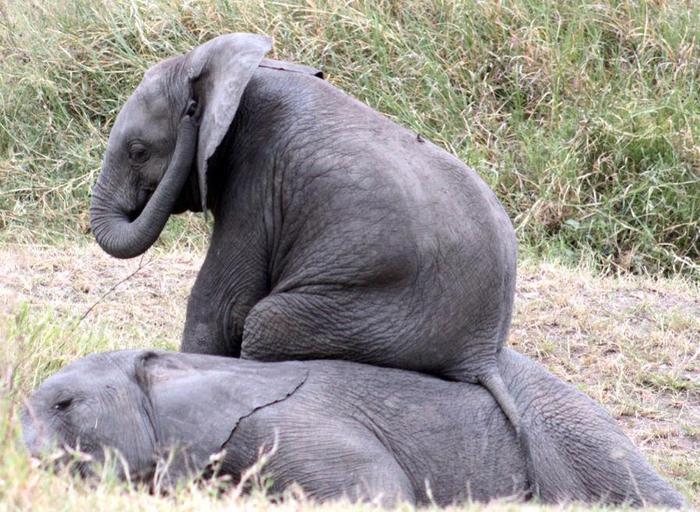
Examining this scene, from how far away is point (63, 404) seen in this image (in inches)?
161

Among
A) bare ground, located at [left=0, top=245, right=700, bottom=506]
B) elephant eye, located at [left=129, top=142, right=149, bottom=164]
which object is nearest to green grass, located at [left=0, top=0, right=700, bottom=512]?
bare ground, located at [left=0, top=245, right=700, bottom=506]

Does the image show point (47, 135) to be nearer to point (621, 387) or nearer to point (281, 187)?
point (621, 387)

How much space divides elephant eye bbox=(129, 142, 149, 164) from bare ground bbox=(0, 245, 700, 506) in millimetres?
1259

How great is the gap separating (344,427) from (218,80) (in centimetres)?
123

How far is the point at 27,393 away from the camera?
4.61 meters

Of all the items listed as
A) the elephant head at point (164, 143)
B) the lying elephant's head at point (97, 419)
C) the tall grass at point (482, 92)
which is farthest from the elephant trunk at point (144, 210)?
the tall grass at point (482, 92)

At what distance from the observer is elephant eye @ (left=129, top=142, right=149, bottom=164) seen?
15.4ft

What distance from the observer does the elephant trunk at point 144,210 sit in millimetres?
4605

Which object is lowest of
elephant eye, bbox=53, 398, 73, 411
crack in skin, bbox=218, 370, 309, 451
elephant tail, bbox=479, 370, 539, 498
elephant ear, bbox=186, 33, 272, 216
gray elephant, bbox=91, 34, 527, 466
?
elephant tail, bbox=479, 370, 539, 498

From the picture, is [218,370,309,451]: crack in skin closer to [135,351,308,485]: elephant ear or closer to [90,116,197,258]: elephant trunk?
[135,351,308,485]: elephant ear

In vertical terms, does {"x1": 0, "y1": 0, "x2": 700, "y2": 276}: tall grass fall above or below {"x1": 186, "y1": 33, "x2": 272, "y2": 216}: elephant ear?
below

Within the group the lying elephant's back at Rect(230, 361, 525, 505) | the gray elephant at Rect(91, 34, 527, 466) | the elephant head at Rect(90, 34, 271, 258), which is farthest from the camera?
the elephant head at Rect(90, 34, 271, 258)

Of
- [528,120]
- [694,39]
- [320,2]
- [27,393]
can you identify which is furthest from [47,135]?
[27,393]

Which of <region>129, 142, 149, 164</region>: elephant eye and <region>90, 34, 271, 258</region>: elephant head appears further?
<region>129, 142, 149, 164</region>: elephant eye
